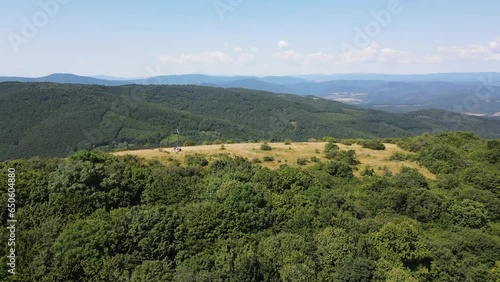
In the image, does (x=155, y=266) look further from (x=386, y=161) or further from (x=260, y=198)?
(x=386, y=161)

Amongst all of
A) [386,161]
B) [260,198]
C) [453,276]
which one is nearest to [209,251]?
[260,198]

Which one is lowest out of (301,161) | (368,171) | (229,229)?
(229,229)

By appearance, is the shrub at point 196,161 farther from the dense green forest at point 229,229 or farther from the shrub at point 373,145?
the shrub at point 373,145

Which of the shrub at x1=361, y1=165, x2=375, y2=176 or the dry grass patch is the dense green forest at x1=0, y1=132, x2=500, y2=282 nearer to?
the shrub at x1=361, y1=165, x2=375, y2=176

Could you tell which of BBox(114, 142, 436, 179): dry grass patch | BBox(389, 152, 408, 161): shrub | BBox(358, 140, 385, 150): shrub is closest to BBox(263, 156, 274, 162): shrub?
BBox(114, 142, 436, 179): dry grass patch

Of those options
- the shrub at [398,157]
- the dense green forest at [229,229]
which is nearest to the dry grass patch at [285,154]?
the shrub at [398,157]

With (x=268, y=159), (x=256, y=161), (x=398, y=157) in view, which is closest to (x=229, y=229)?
(x=256, y=161)

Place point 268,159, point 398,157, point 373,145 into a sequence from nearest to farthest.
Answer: point 268,159, point 398,157, point 373,145

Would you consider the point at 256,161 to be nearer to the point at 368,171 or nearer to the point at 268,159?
the point at 268,159
